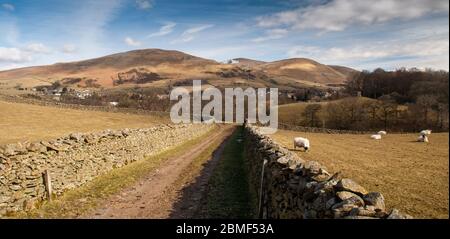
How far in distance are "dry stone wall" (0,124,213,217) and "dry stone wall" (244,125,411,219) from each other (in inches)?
343

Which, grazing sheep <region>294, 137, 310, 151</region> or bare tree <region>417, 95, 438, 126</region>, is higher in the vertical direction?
bare tree <region>417, 95, 438, 126</region>

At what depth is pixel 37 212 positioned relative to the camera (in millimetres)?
13758

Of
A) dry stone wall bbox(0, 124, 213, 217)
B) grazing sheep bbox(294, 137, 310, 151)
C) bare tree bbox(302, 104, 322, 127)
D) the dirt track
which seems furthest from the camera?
bare tree bbox(302, 104, 322, 127)

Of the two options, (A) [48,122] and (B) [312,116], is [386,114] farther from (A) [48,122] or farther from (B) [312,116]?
(A) [48,122]

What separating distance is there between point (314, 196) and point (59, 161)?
41.2 ft

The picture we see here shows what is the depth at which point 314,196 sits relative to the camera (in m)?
8.03

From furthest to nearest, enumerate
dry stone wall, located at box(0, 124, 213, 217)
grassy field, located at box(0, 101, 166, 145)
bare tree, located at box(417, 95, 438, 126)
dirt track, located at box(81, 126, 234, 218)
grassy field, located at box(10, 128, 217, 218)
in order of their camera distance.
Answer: bare tree, located at box(417, 95, 438, 126) < grassy field, located at box(0, 101, 166, 145) < dirt track, located at box(81, 126, 234, 218) < grassy field, located at box(10, 128, 217, 218) < dry stone wall, located at box(0, 124, 213, 217)

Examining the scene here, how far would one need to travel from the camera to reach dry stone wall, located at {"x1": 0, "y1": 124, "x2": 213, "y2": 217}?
13.6 metres

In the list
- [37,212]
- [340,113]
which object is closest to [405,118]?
[340,113]

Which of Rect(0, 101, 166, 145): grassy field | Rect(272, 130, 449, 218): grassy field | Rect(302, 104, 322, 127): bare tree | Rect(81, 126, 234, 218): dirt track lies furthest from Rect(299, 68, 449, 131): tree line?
Rect(81, 126, 234, 218): dirt track

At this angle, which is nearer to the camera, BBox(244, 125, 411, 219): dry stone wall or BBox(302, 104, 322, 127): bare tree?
Answer: BBox(244, 125, 411, 219): dry stone wall

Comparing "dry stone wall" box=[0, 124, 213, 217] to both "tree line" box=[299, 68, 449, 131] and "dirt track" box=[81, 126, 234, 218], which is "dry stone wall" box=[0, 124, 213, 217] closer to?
"dirt track" box=[81, 126, 234, 218]
